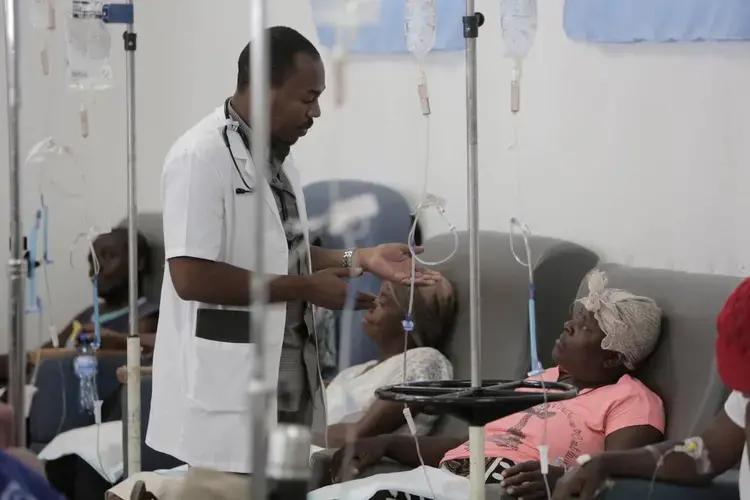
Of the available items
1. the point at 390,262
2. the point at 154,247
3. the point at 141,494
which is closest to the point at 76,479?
the point at 154,247

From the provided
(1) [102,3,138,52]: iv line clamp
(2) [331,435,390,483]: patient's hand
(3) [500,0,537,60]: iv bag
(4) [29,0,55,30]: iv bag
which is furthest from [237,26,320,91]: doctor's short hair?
(4) [29,0,55,30]: iv bag

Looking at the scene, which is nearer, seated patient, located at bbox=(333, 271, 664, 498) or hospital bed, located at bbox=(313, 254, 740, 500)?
hospital bed, located at bbox=(313, 254, 740, 500)

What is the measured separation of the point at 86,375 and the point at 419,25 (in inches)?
60.3

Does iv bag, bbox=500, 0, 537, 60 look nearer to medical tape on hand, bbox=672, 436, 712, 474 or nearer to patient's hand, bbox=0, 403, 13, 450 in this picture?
medical tape on hand, bbox=672, 436, 712, 474

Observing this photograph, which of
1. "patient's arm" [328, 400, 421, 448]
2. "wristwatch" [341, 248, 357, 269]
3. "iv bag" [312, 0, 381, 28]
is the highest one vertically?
"iv bag" [312, 0, 381, 28]

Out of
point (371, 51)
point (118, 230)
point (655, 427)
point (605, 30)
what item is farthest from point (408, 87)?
point (655, 427)

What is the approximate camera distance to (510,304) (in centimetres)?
269

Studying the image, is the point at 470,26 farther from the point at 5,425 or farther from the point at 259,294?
the point at 5,425

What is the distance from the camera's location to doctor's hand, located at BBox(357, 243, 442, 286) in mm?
2129

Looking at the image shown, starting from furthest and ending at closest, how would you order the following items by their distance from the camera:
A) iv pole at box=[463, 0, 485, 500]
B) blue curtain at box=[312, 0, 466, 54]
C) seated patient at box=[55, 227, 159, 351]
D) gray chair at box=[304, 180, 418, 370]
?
seated patient at box=[55, 227, 159, 351], blue curtain at box=[312, 0, 466, 54], gray chair at box=[304, 180, 418, 370], iv pole at box=[463, 0, 485, 500]

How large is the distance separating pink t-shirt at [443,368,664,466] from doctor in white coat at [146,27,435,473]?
465 millimetres

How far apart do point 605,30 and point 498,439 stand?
1010 mm

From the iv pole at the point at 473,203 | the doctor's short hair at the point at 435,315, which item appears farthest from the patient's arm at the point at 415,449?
the iv pole at the point at 473,203

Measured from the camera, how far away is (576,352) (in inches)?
94.7
